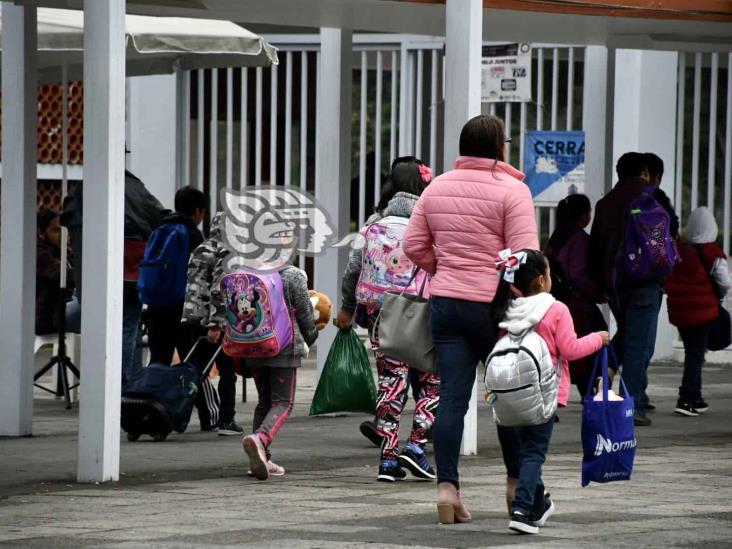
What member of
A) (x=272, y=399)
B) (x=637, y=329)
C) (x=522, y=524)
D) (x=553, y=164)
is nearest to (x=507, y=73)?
(x=553, y=164)

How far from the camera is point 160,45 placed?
13703 mm

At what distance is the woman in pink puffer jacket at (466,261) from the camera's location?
7668 millimetres

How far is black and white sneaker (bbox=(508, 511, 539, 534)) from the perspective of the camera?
285 inches

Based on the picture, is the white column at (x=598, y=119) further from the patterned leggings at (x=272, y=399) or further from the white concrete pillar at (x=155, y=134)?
the white concrete pillar at (x=155, y=134)

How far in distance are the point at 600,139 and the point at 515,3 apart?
3054 millimetres

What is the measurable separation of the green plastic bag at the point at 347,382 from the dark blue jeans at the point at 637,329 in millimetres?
2474

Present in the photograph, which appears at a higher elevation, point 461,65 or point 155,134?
point 461,65

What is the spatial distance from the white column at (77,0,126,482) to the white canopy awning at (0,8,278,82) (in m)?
3.94

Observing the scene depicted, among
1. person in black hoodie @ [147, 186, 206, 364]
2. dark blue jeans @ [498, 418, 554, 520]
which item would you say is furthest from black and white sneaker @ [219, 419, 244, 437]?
dark blue jeans @ [498, 418, 554, 520]

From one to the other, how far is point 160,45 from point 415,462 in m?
5.56

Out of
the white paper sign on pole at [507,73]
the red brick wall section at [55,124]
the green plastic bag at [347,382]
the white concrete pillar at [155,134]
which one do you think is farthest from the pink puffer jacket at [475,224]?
the red brick wall section at [55,124]

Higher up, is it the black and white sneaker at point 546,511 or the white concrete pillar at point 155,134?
the white concrete pillar at point 155,134

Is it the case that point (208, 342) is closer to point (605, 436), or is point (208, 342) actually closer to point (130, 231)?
point (130, 231)

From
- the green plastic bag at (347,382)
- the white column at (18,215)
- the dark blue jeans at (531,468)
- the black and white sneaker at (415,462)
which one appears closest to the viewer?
the dark blue jeans at (531,468)
